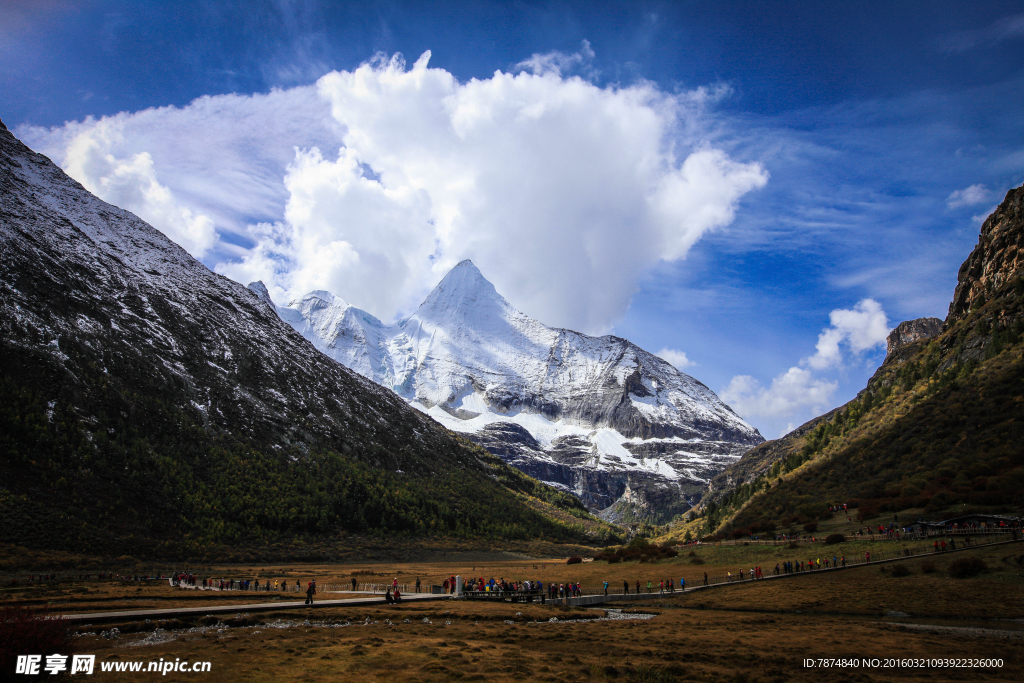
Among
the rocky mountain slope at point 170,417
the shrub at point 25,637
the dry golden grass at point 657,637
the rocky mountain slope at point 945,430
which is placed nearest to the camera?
the shrub at point 25,637

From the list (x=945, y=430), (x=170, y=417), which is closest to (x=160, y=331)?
(x=170, y=417)

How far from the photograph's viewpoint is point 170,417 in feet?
355

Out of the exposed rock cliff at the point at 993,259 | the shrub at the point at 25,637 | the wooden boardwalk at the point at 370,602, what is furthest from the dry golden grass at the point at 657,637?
the exposed rock cliff at the point at 993,259

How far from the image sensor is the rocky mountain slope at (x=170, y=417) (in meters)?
81.8

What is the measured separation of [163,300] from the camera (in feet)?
477

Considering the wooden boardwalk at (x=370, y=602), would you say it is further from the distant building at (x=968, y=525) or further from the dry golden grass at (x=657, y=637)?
the distant building at (x=968, y=525)

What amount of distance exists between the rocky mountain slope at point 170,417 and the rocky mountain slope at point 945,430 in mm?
72801

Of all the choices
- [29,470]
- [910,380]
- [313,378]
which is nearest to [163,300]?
[313,378]

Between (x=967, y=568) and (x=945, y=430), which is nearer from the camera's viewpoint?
(x=967, y=568)

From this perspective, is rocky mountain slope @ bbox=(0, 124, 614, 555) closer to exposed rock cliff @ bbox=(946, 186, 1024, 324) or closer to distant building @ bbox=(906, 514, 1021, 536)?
distant building @ bbox=(906, 514, 1021, 536)

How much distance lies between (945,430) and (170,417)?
5389 inches

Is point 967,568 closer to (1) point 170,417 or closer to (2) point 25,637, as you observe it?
(2) point 25,637

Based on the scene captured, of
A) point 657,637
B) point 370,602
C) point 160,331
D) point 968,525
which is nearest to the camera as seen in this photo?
point 657,637

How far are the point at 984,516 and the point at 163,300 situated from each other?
170 m
